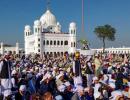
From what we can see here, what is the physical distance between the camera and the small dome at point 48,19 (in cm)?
10594

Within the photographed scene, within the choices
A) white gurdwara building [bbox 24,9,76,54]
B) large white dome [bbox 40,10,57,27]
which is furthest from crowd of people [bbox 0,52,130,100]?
large white dome [bbox 40,10,57,27]

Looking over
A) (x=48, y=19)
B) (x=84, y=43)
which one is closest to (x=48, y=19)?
(x=48, y=19)

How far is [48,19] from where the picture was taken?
106562mm

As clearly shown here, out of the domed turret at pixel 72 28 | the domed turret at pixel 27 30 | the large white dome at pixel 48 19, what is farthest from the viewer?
the domed turret at pixel 27 30

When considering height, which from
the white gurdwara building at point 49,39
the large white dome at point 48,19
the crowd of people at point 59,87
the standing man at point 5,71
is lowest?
the crowd of people at point 59,87

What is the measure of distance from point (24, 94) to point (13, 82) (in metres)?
2.87

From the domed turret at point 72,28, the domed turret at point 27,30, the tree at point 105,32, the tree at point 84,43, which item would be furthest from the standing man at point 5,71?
the domed turret at point 27,30

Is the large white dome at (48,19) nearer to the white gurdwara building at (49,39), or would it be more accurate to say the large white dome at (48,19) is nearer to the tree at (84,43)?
the white gurdwara building at (49,39)

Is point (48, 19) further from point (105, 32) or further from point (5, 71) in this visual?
point (5, 71)

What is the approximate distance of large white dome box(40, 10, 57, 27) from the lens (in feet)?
348

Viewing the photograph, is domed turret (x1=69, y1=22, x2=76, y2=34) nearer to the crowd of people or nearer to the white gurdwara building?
the white gurdwara building

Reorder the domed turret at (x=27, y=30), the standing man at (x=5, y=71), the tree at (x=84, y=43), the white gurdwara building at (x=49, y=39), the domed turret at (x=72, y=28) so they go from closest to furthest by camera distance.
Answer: the standing man at (x=5, y=71)
the tree at (x=84, y=43)
the white gurdwara building at (x=49, y=39)
the domed turret at (x=72, y=28)
the domed turret at (x=27, y=30)

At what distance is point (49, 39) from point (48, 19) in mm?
10270

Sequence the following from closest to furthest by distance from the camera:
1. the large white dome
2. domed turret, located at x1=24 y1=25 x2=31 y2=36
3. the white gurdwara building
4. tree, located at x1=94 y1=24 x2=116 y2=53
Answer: tree, located at x1=94 y1=24 x2=116 y2=53 < the white gurdwara building < the large white dome < domed turret, located at x1=24 y1=25 x2=31 y2=36
